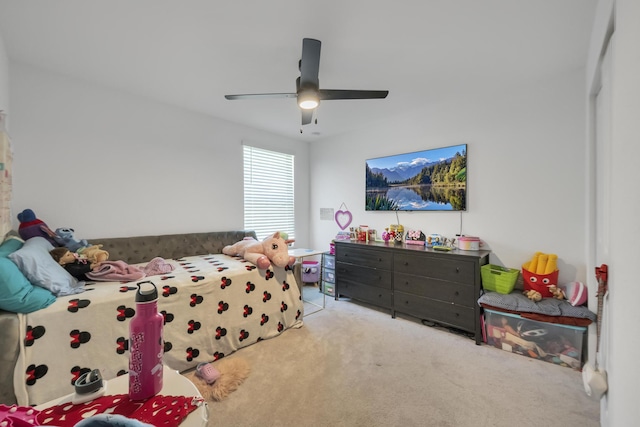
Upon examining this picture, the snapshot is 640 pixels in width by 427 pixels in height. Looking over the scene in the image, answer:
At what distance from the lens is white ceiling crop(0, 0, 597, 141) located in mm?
1681

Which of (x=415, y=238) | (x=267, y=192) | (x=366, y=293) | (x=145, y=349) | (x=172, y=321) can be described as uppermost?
(x=267, y=192)

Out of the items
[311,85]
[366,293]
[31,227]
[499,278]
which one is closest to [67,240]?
[31,227]

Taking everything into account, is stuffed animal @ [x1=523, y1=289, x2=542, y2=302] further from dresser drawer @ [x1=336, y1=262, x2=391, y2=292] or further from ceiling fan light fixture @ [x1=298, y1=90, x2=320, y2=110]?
ceiling fan light fixture @ [x1=298, y1=90, x2=320, y2=110]

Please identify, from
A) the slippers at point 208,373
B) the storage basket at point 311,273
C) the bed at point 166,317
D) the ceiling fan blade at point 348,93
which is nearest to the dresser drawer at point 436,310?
the bed at point 166,317

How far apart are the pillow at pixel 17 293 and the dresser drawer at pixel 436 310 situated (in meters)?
3.00

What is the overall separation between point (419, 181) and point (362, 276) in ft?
4.63

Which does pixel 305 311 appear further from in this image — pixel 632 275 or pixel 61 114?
pixel 61 114

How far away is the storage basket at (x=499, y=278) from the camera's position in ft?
8.21

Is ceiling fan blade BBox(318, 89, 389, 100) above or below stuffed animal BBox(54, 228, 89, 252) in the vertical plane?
above

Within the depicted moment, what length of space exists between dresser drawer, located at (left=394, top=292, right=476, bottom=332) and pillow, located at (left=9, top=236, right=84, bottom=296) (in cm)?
292

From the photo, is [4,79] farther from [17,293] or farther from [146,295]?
[146,295]

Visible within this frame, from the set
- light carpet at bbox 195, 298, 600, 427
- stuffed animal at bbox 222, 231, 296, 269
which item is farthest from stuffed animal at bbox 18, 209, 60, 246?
light carpet at bbox 195, 298, 600, 427

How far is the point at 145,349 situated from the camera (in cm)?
88

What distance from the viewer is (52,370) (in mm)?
1597
